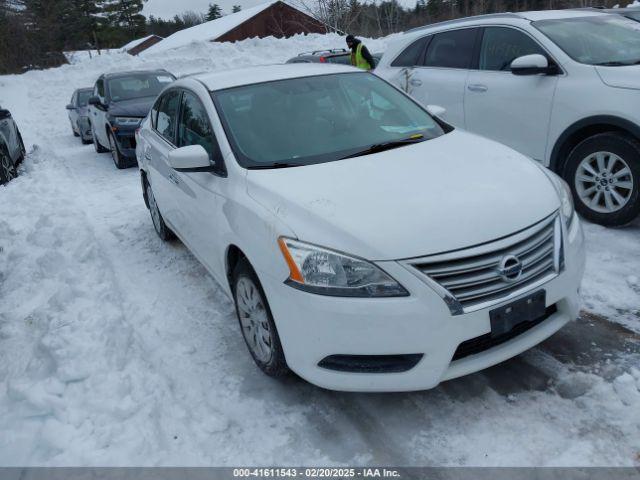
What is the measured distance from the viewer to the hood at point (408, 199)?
2553mm

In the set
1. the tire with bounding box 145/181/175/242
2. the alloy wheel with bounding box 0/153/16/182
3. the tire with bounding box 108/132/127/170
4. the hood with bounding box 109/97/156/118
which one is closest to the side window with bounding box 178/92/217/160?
the tire with bounding box 145/181/175/242

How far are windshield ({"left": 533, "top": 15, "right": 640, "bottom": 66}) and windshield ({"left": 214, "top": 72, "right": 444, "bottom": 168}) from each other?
2032 mm

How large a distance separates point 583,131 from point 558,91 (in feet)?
1.45

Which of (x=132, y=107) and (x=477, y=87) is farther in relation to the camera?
(x=132, y=107)

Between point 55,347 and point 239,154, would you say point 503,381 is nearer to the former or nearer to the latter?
point 239,154

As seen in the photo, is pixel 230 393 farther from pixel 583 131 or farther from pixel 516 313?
pixel 583 131

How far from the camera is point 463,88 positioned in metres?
5.95

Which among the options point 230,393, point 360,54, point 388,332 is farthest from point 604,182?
point 360,54

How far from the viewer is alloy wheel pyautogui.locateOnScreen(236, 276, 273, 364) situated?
3.04 m

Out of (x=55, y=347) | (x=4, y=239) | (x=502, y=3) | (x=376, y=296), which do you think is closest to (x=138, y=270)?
(x=55, y=347)

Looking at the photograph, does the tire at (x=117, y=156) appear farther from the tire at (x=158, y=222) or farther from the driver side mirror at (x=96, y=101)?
the tire at (x=158, y=222)

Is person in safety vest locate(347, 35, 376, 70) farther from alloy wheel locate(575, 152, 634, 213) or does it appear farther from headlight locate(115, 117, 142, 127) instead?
alloy wheel locate(575, 152, 634, 213)

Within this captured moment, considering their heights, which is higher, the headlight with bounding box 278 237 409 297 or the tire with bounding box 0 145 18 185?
the headlight with bounding box 278 237 409 297

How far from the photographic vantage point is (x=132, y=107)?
9.94m
